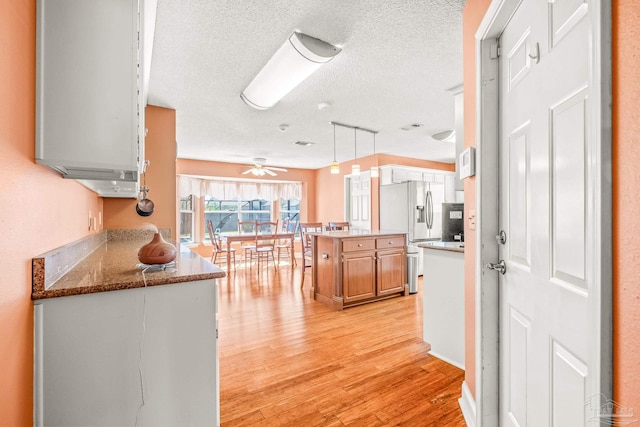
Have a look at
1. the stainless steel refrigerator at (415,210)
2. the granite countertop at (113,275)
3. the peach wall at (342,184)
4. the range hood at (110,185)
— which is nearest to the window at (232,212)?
the peach wall at (342,184)

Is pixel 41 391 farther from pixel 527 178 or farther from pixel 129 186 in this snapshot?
pixel 527 178

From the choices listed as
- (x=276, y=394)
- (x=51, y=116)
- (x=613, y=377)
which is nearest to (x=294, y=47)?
(x=51, y=116)

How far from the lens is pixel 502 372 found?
1.34 metres

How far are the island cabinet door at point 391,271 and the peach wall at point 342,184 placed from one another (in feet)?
6.36

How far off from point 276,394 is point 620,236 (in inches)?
75.0

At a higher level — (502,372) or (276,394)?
(502,372)

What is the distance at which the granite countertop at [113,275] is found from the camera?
108 cm

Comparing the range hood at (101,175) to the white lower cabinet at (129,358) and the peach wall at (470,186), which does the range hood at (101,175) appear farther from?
the peach wall at (470,186)

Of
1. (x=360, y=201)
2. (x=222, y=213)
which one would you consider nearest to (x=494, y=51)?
(x=360, y=201)

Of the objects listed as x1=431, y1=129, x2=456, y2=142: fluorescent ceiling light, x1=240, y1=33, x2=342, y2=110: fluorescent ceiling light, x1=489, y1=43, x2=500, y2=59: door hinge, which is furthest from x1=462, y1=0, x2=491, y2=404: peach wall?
x1=431, y1=129, x2=456, y2=142: fluorescent ceiling light

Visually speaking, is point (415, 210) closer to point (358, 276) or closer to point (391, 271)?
point (391, 271)

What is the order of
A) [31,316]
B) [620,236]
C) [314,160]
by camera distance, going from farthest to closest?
[314,160] < [31,316] < [620,236]

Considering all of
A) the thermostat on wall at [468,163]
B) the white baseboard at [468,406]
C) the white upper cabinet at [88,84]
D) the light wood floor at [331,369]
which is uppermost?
the white upper cabinet at [88,84]

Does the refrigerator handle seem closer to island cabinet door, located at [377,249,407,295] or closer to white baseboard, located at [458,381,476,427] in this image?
island cabinet door, located at [377,249,407,295]
